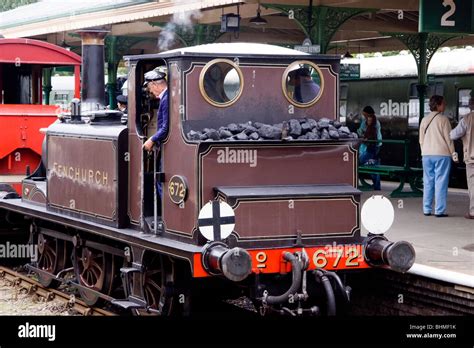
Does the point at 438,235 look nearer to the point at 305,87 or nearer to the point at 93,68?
the point at 305,87

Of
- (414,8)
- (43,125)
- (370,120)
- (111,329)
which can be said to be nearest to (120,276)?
(111,329)

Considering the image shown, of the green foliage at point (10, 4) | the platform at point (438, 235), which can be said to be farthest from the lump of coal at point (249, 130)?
the green foliage at point (10, 4)

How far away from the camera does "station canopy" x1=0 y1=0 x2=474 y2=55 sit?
13.3m

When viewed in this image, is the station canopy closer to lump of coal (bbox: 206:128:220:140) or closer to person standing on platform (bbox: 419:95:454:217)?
person standing on platform (bbox: 419:95:454:217)

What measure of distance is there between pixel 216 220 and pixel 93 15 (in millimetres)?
10993

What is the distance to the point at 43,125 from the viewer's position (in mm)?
11594

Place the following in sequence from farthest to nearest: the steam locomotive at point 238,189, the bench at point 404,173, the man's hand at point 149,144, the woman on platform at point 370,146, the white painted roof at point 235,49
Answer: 1. the woman on platform at point 370,146
2. the bench at point 404,173
3. the man's hand at point 149,144
4. the white painted roof at point 235,49
5. the steam locomotive at point 238,189

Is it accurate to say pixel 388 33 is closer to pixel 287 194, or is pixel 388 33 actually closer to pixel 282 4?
pixel 282 4

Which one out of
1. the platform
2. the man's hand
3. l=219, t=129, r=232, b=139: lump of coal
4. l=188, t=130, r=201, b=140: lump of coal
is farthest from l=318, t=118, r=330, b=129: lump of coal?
the platform

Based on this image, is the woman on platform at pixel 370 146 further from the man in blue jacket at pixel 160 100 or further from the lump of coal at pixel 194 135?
the lump of coal at pixel 194 135

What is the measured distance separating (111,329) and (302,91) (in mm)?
2485

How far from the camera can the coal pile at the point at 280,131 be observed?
727 centimetres

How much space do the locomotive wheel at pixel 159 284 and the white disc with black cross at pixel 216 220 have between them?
0.85 meters

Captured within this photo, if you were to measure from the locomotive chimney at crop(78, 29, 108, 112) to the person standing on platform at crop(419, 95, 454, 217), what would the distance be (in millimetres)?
4147
